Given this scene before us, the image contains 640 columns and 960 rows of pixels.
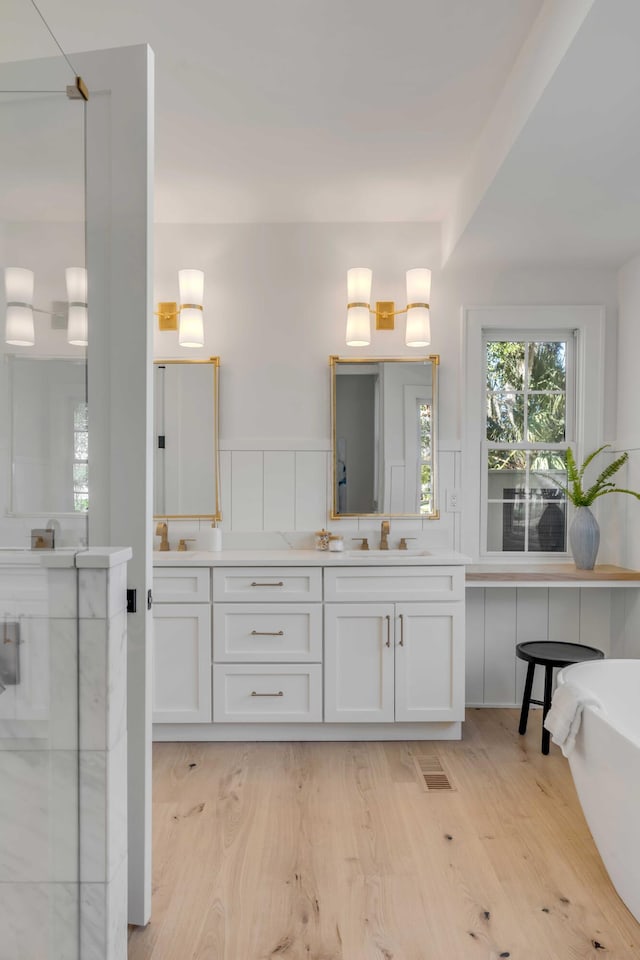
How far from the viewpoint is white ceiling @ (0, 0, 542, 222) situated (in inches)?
82.2

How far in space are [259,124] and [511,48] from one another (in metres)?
1.01

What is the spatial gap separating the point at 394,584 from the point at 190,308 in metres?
1.78

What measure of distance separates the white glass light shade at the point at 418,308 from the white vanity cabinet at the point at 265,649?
4.47ft

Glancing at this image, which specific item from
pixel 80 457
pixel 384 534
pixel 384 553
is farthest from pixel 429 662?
pixel 80 457

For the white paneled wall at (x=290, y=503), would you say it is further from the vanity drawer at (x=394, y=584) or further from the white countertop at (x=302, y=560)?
the vanity drawer at (x=394, y=584)

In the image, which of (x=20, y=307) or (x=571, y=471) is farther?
(x=571, y=471)

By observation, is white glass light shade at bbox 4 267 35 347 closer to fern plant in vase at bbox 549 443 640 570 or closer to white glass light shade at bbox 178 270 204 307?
white glass light shade at bbox 178 270 204 307

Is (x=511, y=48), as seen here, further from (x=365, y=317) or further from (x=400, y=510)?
(x=400, y=510)

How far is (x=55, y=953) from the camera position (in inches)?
58.7

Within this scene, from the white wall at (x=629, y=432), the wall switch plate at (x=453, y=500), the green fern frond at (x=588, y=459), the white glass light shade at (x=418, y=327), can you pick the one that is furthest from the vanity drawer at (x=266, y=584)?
the white wall at (x=629, y=432)

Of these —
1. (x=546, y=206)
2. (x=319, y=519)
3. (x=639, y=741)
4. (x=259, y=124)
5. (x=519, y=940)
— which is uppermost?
(x=259, y=124)

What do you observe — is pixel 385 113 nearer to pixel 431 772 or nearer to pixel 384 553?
pixel 384 553

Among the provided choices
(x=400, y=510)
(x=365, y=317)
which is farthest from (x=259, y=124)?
(x=400, y=510)

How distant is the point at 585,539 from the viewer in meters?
3.50
